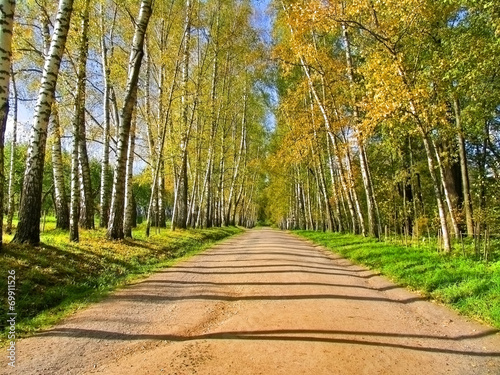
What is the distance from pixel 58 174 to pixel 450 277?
43.0ft

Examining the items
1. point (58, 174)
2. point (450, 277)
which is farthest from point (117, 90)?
point (450, 277)

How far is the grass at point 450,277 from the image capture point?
654 centimetres

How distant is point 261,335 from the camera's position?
5.00 metres

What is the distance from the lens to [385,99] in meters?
11.0

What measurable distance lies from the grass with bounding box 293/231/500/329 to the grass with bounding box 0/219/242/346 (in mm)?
6025

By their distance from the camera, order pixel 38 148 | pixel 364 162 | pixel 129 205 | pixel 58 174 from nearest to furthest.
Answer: pixel 38 148 < pixel 58 174 < pixel 129 205 < pixel 364 162

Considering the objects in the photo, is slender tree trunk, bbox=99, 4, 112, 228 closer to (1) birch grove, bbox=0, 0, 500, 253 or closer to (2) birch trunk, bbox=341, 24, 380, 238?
(1) birch grove, bbox=0, 0, 500, 253

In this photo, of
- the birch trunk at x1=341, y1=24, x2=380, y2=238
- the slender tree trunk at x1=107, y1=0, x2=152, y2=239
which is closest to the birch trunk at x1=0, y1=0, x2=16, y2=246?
the slender tree trunk at x1=107, y1=0, x2=152, y2=239

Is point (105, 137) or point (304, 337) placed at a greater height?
point (105, 137)

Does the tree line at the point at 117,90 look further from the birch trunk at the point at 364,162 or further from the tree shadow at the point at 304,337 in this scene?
the birch trunk at the point at 364,162

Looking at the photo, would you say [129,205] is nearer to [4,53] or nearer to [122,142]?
[122,142]

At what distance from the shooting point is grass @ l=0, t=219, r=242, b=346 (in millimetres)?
5968

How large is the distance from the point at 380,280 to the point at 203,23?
19539 mm

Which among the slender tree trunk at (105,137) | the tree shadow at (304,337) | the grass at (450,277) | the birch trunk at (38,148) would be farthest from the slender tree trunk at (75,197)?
the grass at (450,277)
